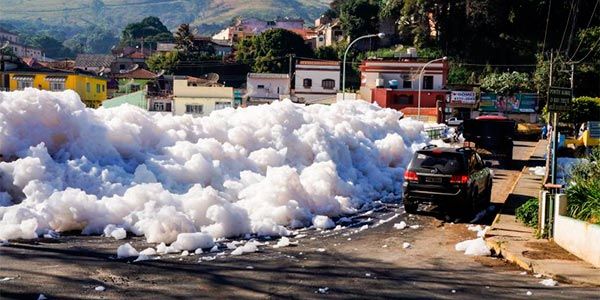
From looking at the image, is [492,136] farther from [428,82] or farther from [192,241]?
[428,82]

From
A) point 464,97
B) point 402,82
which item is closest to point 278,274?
point 464,97

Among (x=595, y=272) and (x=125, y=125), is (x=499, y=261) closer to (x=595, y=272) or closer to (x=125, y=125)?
(x=595, y=272)

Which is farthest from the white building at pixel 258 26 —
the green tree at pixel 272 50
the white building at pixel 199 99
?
the white building at pixel 199 99

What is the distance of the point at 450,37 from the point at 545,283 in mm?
A: 75059

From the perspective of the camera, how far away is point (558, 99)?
46.9ft

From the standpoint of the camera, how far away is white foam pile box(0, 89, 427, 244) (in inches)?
513

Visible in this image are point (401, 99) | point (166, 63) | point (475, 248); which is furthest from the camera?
point (166, 63)

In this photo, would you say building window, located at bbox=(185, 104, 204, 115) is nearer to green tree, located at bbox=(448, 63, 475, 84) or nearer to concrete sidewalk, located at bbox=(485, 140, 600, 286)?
concrete sidewalk, located at bbox=(485, 140, 600, 286)

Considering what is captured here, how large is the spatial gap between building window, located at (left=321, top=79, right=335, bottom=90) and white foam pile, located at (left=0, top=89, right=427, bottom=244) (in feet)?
168

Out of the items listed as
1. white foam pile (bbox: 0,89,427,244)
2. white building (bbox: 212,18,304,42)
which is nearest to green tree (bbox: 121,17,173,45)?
white building (bbox: 212,18,304,42)

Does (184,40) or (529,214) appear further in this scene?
(184,40)

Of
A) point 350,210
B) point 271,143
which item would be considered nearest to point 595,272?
point 350,210

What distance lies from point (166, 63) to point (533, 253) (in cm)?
9049

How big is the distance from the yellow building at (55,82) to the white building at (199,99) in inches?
212
